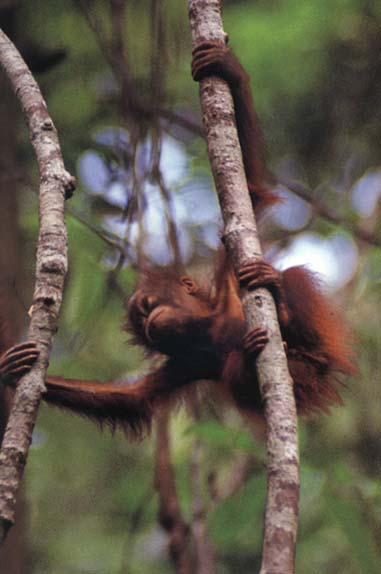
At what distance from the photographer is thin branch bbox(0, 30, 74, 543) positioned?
2.26 meters

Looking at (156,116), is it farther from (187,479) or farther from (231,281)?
(187,479)

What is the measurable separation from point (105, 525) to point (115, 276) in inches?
119

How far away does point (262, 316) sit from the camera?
2.59 metres

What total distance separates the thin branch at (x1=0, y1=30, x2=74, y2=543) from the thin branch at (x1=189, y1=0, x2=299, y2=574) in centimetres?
48

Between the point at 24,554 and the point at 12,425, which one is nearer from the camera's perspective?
the point at 12,425

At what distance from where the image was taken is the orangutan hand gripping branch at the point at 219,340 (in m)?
3.93

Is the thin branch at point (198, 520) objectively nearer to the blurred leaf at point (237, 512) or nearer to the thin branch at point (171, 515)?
the thin branch at point (171, 515)

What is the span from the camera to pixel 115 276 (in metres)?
4.49

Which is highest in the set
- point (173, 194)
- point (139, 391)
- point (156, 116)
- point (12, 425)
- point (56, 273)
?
point (173, 194)

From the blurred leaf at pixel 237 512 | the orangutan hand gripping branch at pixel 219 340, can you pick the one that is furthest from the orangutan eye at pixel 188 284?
the blurred leaf at pixel 237 512

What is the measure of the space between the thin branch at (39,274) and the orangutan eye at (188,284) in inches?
62.0

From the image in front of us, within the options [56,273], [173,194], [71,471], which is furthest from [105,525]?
[56,273]

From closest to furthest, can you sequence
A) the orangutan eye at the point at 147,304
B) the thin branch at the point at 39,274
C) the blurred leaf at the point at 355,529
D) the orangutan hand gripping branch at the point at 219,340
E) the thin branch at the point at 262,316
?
the thin branch at the point at 262,316 → the thin branch at the point at 39,274 → the blurred leaf at the point at 355,529 → the orangutan hand gripping branch at the point at 219,340 → the orangutan eye at the point at 147,304

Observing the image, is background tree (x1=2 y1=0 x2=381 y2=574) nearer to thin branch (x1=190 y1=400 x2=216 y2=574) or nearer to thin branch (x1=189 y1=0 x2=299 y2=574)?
thin branch (x1=190 y1=400 x2=216 y2=574)
